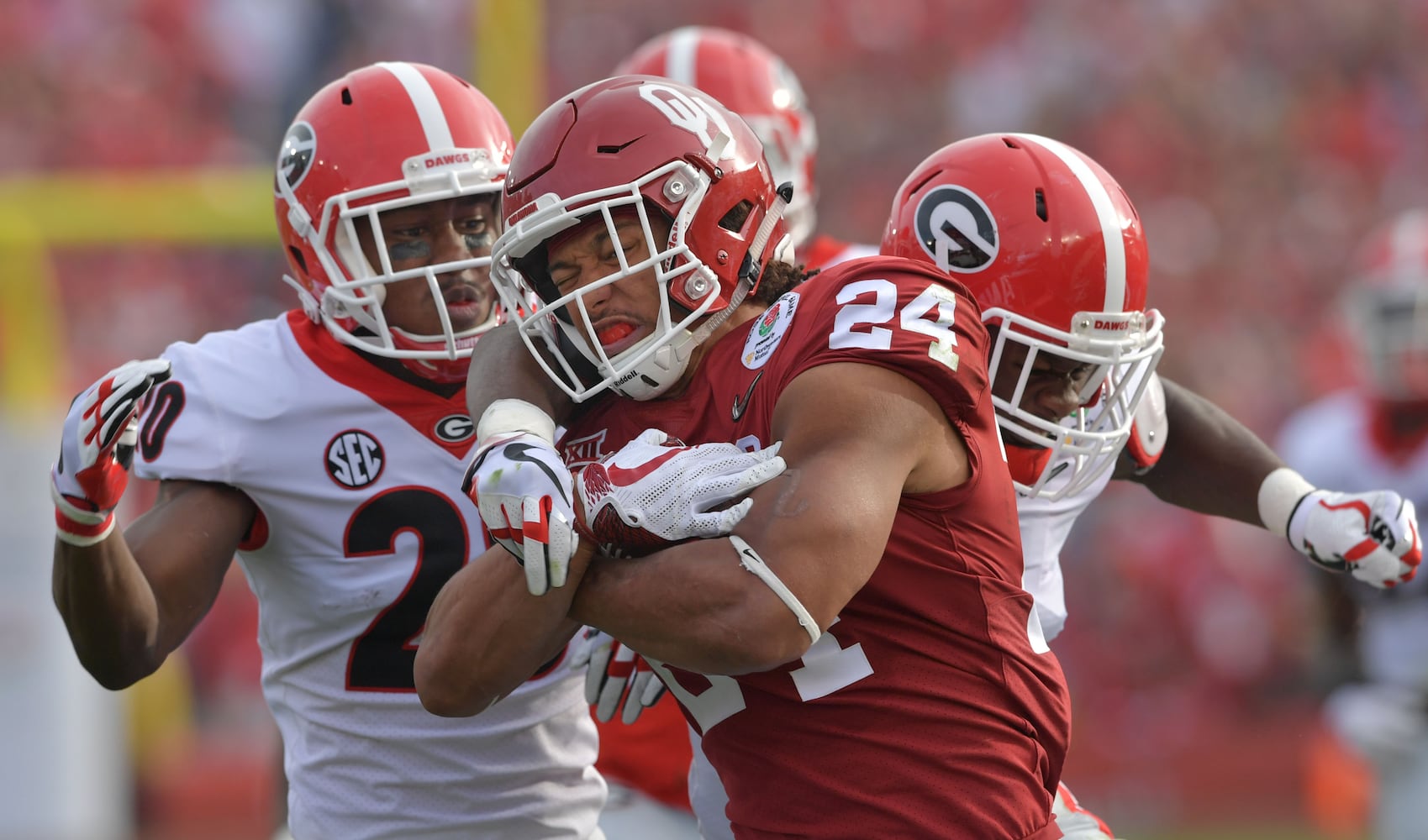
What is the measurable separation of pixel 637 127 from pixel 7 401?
18.7 ft

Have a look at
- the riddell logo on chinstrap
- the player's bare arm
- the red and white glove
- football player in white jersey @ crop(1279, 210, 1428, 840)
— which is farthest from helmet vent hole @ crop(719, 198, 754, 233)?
football player in white jersey @ crop(1279, 210, 1428, 840)

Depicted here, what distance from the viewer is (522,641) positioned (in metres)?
2.06

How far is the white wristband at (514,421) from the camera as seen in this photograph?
2.19 metres

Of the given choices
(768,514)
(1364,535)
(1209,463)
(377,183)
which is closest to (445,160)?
(377,183)

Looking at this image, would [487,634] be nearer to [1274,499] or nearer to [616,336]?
[616,336]

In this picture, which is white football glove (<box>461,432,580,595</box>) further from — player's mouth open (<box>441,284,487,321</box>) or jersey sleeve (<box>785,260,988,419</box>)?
player's mouth open (<box>441,284,487,321</box>)

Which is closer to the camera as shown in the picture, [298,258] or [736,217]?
[736,217]

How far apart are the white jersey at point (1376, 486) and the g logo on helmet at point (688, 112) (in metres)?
3.67

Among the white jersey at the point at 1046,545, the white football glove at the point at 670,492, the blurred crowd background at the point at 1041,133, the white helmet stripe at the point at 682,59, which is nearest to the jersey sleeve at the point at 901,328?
the white football glove at the point at 670,492

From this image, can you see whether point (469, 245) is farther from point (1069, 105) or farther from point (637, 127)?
point (1069, 105)

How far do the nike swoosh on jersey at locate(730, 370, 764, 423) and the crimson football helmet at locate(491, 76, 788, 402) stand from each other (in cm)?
13

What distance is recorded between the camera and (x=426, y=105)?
2924mm

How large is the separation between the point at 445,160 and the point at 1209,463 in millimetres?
1509

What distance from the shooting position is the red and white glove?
94.0 inches
